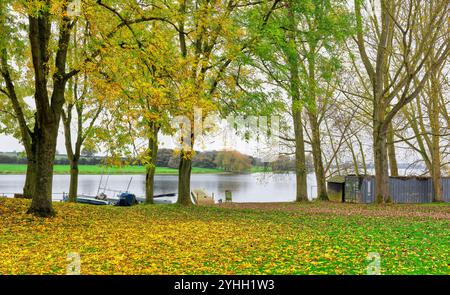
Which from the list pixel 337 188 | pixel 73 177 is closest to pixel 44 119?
pixel 73 177

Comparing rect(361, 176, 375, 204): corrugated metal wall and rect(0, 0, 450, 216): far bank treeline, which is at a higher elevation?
rect(0, 0, 450, 216): far bank treeline

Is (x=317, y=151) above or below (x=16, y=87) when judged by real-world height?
below

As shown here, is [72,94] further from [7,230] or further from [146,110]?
[7,230]

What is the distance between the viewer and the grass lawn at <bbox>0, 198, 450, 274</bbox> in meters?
8.23

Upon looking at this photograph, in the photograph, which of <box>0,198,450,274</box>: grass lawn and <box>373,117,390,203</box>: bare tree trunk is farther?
<box>373,117,390,203</box>: bare tree trunk

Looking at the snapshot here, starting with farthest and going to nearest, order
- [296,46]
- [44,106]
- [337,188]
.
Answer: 1. [337,188]
2. [296,46]
3. [44,106]

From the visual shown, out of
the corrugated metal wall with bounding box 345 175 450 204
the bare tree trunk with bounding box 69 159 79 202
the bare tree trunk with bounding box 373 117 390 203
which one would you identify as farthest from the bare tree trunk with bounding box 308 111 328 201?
the bare tree trunk with bounding box 69 159 79 202

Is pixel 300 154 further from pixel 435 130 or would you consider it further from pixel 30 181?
pixel 30 181

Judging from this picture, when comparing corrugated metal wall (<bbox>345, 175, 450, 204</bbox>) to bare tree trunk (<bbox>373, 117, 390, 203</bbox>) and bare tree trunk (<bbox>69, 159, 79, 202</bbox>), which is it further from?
bare tree trunk (<bbox>69, 159, 79, 202</bbox>)

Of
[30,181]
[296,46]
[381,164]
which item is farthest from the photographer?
[381,164]

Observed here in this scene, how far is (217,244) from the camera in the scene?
10727 mm

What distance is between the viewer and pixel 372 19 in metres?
26.4

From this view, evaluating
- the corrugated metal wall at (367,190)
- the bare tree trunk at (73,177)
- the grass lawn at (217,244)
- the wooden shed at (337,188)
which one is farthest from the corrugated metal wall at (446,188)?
the bare tree trunk at (73,177)

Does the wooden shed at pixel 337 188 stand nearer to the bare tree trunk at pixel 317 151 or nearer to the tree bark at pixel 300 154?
the bare tree trunk at pixel 317 151
